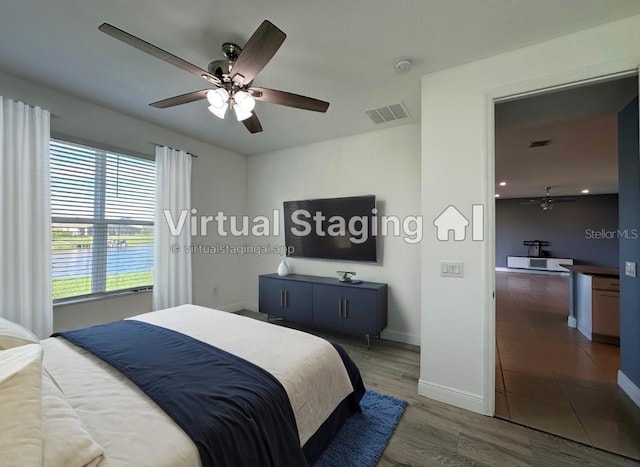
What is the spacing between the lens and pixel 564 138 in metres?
3.69

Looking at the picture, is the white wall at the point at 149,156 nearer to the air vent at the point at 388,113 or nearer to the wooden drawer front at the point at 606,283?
the air vent at the point at 388,113

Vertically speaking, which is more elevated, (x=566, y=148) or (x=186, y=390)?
(x=566, y=148)

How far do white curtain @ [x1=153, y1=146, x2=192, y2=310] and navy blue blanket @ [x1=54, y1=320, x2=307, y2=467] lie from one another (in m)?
1.84

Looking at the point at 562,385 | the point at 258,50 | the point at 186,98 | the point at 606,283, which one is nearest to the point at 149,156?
the point at 186,98

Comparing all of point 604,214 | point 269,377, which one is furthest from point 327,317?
point 604,214

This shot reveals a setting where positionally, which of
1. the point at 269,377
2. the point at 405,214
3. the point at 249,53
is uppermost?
the point at 249,53

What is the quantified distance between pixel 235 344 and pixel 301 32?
83.2 inches

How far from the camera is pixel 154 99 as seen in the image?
2787 millimetres

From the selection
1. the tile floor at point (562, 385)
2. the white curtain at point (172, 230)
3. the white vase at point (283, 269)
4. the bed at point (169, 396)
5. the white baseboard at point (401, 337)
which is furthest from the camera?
the white vase at point (283, 269)

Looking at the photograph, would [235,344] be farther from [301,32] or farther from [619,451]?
[619,451]

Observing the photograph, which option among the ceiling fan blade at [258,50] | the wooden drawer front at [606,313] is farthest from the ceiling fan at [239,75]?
the wooden drawer front at [606,313]

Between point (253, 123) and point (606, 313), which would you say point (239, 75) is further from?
point (606, 313)

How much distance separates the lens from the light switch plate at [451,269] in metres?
2.18

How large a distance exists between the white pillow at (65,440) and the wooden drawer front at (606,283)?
481 centimetres
